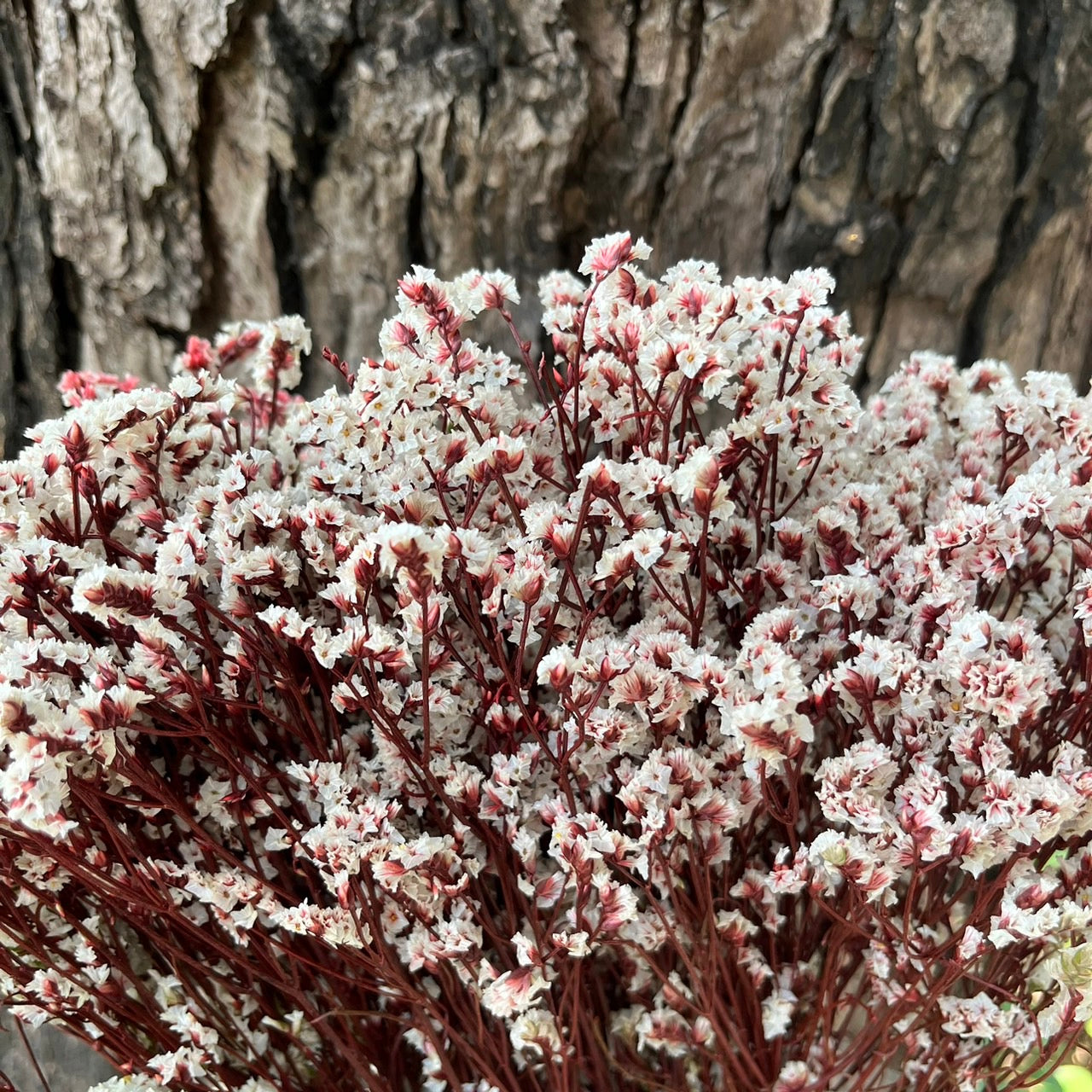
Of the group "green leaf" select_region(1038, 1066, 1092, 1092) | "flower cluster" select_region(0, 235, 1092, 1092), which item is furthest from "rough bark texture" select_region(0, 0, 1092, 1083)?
"green leaf" select_region(1038, 1066, 1092, 1092)

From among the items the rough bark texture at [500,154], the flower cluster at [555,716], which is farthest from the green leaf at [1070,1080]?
the rough bark texture at [500,154]

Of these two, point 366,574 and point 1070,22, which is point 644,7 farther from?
point 366,574

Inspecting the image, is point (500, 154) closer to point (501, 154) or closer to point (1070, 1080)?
point (501, 154)

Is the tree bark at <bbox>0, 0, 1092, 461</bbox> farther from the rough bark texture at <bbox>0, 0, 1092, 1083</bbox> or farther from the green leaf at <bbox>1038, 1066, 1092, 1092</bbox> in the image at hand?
the green leaf at <bbox>1038, 1066, 1092, 1092</bbox>

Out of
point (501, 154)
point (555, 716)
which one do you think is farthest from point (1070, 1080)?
point (501, 154)

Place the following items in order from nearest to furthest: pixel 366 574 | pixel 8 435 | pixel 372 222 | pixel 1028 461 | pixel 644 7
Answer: pixel 366 574 < pixel 1028 461 < pixel 644 7 < pixel 372 222 < pixel 8 435

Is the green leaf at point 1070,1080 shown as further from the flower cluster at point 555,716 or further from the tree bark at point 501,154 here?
the tree bark at point 501,154

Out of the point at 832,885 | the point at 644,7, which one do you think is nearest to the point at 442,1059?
the point at 832,885
